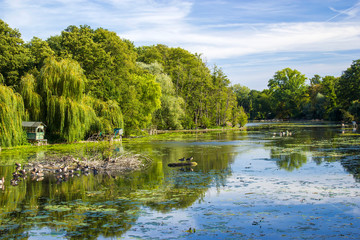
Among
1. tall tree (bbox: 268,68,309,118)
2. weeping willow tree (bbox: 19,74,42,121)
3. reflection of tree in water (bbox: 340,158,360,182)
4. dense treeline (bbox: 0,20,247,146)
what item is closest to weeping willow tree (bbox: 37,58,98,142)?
dense treeline (bbox: 0,20,247,146)

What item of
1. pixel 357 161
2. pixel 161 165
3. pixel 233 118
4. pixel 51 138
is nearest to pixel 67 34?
pixel 51 138

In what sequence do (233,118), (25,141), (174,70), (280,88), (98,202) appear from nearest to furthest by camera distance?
(98,202)
(25,141)
(174,70)
(233,118)
(280,88)

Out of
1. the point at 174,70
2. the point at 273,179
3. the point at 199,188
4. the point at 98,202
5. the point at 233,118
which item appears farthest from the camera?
the point at 233,118

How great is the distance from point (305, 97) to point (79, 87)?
4449 inches

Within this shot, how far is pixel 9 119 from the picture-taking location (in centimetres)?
2908

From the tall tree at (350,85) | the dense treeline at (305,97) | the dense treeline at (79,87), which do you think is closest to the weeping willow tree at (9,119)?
the dense treeline at (79,87)

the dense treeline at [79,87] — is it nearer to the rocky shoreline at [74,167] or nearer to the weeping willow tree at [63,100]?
the weeping willow tree at [63,100]

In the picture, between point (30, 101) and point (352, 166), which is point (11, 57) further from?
point (352, 166)

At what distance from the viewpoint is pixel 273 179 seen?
1772 cm

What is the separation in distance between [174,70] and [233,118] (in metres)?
19.7

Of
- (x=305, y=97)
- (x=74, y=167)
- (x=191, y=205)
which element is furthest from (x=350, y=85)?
(x=191, y=205)

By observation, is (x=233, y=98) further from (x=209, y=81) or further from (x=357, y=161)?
(x=357, y=161)

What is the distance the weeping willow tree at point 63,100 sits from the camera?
35.2 m

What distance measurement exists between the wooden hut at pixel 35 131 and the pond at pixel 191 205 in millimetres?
13074
